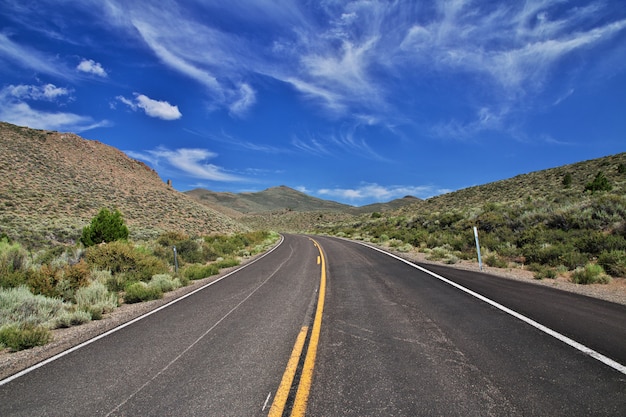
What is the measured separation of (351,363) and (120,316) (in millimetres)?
6265

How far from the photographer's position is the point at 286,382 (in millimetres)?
3859

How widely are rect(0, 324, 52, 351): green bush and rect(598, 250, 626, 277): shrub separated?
14.5 m

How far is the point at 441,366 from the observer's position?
413cm

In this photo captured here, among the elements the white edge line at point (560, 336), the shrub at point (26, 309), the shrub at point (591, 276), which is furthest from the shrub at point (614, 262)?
the shrub at point (26, 309)

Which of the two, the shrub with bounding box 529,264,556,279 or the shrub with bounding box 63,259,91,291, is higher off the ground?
the shrub with bounding box 63,259,91,291

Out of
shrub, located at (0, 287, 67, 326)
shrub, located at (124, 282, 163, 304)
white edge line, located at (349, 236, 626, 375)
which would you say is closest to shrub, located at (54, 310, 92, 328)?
shrub, located at (0, 287, 67, 326)

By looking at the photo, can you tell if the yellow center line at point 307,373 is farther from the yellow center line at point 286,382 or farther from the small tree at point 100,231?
the small tree at point 100,231

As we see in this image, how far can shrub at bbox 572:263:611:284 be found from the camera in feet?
30.1

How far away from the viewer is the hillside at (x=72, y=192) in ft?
92.0

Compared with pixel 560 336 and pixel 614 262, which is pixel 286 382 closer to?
pixel 560 336

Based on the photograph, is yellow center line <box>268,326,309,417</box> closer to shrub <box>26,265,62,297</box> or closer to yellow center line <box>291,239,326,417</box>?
yellow center line <box>291,239,326,417</box>

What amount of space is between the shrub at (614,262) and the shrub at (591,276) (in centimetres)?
35

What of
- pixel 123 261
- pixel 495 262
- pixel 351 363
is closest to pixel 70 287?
pixel 123 261

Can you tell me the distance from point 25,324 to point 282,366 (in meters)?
6.07
